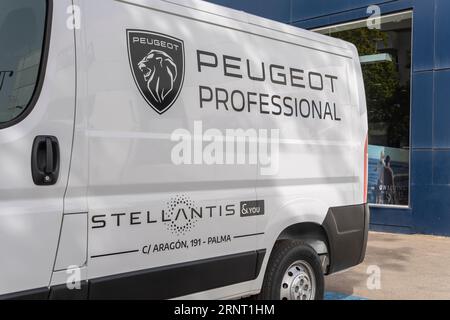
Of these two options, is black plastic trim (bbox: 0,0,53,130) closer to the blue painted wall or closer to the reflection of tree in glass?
the blue painted wall

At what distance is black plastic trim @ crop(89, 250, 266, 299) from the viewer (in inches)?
120

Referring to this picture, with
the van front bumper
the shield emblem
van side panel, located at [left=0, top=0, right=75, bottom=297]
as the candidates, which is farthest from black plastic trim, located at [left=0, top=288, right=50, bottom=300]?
the van front bumper

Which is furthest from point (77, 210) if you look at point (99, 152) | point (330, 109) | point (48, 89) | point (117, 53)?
point (330, 109)

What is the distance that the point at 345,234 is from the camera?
15.5 ft

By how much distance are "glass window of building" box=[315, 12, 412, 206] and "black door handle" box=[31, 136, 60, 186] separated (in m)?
8.76

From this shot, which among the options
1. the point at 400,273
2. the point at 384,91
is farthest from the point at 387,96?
the point at 400,273

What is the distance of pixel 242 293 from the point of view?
386 centimetres

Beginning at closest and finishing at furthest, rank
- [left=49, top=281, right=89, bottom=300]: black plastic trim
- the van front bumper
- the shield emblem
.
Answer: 1. [left=49, top=281, right=89, bottom=300]: black plastic trim
2. the shield emblem
3. the van front bumper

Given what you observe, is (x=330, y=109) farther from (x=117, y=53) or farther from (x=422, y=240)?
(x=422, y=240)

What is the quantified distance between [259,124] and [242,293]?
129cm

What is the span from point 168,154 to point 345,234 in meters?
2.17

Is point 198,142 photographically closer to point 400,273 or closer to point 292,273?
point 292,273

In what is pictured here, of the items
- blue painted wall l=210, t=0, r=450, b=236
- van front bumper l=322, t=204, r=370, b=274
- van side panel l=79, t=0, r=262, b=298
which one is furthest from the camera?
blue painted wall l=210, t=0, r=450, b=236

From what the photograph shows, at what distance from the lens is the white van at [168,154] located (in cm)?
274
